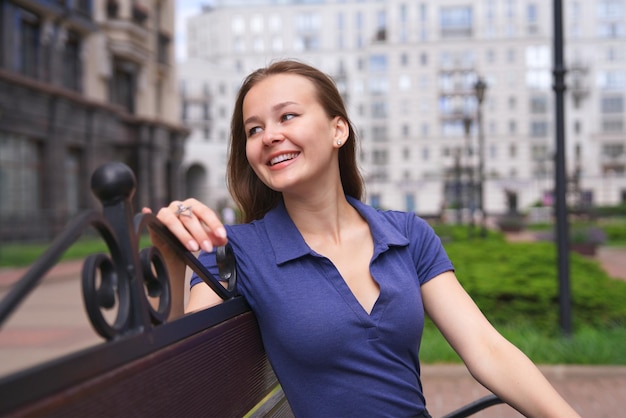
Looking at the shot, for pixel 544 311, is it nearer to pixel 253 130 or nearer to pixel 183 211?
pixel 253 130

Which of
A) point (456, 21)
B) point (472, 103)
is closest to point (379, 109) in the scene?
point (472, 103)

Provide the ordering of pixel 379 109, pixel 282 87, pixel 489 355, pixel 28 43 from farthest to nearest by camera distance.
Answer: pixel 379 109, pixel 28 43, pixel 282 87, pixel 489 355

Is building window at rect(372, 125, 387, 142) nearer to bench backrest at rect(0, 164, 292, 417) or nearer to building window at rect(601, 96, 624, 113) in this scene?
building window at rect(601, 96, 624, 113)

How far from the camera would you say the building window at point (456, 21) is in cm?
7706

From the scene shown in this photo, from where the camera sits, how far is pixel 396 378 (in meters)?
1.79

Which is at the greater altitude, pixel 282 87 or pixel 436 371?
pixel 282 87

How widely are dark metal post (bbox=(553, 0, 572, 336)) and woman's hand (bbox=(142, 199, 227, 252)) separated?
501cm

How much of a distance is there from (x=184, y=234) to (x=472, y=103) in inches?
3126

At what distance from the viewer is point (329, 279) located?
182 cm

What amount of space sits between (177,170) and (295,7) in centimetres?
5342

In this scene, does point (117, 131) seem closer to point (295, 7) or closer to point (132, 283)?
point (132, 283)

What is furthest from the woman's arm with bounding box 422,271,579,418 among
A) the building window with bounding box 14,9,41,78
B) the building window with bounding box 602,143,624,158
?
the building window with bounding box 602,143,624,158

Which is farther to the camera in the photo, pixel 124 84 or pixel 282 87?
pixel 124 84

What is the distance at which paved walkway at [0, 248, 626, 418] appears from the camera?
484 cm
